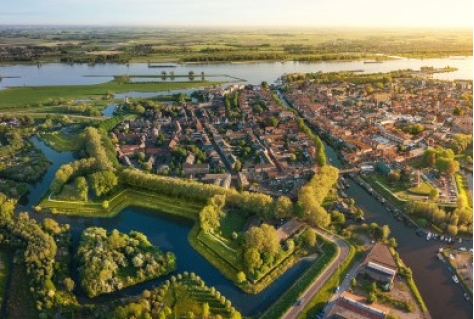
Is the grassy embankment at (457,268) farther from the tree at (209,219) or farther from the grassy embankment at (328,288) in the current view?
the tree at (209,219)

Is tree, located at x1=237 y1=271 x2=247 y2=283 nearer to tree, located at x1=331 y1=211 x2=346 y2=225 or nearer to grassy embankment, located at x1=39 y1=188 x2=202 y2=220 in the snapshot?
grassy embankment, located at x1=39 y1=188 x2=202 y2=220

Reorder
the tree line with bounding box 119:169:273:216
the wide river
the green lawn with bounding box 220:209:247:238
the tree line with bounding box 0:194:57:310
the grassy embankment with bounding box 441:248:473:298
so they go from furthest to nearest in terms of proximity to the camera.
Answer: the tree line with bounding box 119:169:273:216, the green lawn with bounding box 220:209:247:238, the grassy embankment with bounding box 441:248:473:298, the wide river, the tree line with bounding box 0:194:57:310

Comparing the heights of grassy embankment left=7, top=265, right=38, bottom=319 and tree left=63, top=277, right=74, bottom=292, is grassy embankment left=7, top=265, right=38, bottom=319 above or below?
below

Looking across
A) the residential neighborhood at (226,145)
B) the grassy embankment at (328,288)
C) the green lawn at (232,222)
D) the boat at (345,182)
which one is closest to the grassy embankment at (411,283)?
the grassy embankment at (328,288)

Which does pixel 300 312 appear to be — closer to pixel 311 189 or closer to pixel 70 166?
pixel 311 189

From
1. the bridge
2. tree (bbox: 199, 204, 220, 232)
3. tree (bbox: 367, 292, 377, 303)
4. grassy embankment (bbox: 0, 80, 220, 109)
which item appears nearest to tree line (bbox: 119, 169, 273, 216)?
tree (bbox: 199, 204, 220, 232)
